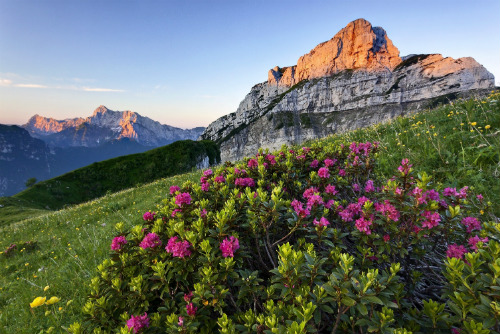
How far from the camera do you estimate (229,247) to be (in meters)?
2.36

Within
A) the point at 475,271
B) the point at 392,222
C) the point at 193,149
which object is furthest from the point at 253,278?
the point at 193,149

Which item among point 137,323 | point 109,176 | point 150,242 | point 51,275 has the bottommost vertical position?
point 51,275

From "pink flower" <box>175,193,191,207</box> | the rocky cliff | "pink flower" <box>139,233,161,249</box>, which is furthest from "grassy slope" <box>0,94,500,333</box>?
the rocky cliff

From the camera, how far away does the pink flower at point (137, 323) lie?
2023 millimetres

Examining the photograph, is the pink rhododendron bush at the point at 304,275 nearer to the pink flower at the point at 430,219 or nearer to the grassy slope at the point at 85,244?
the pink flower at the point at 430,219

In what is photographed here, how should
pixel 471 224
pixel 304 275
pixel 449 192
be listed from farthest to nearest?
pixel 449 192 < pixel 471 224 < pixel 304 275

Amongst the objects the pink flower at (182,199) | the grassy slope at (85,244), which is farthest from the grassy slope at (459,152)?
the pink flower at (182,199)

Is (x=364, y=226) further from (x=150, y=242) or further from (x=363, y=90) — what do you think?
(x=363, y=90)

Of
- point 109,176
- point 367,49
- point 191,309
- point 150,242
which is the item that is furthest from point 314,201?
point 367,49

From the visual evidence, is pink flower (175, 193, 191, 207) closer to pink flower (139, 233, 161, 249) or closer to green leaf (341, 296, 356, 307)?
pink flower (139, 233, 161, 249)

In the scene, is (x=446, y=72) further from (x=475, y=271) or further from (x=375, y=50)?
(x=475, y=271)

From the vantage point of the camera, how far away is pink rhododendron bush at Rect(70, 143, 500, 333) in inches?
69.2

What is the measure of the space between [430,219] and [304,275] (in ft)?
5.29

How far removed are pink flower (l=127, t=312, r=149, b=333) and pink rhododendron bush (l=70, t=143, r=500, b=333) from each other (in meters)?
0.01
